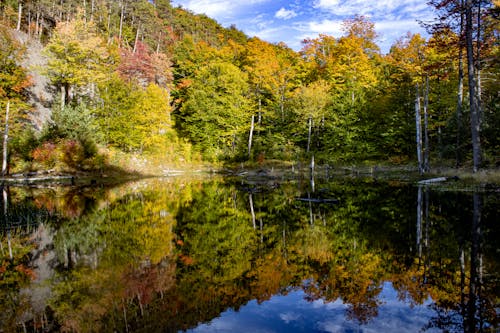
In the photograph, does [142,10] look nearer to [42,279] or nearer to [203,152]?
[203,152]

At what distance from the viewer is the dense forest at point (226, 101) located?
3120 cm

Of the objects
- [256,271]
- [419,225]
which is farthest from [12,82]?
[419,225]

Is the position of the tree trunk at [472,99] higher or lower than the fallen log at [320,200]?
higher

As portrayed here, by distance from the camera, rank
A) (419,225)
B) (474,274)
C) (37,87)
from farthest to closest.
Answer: (37,87)
(419,225)
(474,274)

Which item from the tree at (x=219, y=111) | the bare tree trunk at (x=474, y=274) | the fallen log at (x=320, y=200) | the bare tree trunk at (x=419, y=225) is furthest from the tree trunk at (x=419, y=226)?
the tree at (x=219, y=111)

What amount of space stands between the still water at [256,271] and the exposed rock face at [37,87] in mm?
28990

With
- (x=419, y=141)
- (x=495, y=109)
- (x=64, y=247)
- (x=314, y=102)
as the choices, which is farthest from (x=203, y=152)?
(x=64, y=247)

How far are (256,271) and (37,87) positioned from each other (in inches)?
1676

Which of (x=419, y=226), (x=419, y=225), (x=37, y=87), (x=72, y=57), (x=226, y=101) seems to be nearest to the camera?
(x=419, y=226)

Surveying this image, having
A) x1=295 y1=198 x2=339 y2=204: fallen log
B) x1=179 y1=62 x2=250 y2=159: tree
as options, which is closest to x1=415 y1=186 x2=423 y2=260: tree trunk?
x1=295 y1=198 x2=339 y2=204: fallen log

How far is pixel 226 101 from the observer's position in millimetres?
45125

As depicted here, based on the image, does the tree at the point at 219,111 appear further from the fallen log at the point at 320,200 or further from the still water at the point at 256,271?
the still water at the point at 256,271

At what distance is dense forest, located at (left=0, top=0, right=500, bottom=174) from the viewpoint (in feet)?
102

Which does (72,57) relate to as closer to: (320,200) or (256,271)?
(320,200)
